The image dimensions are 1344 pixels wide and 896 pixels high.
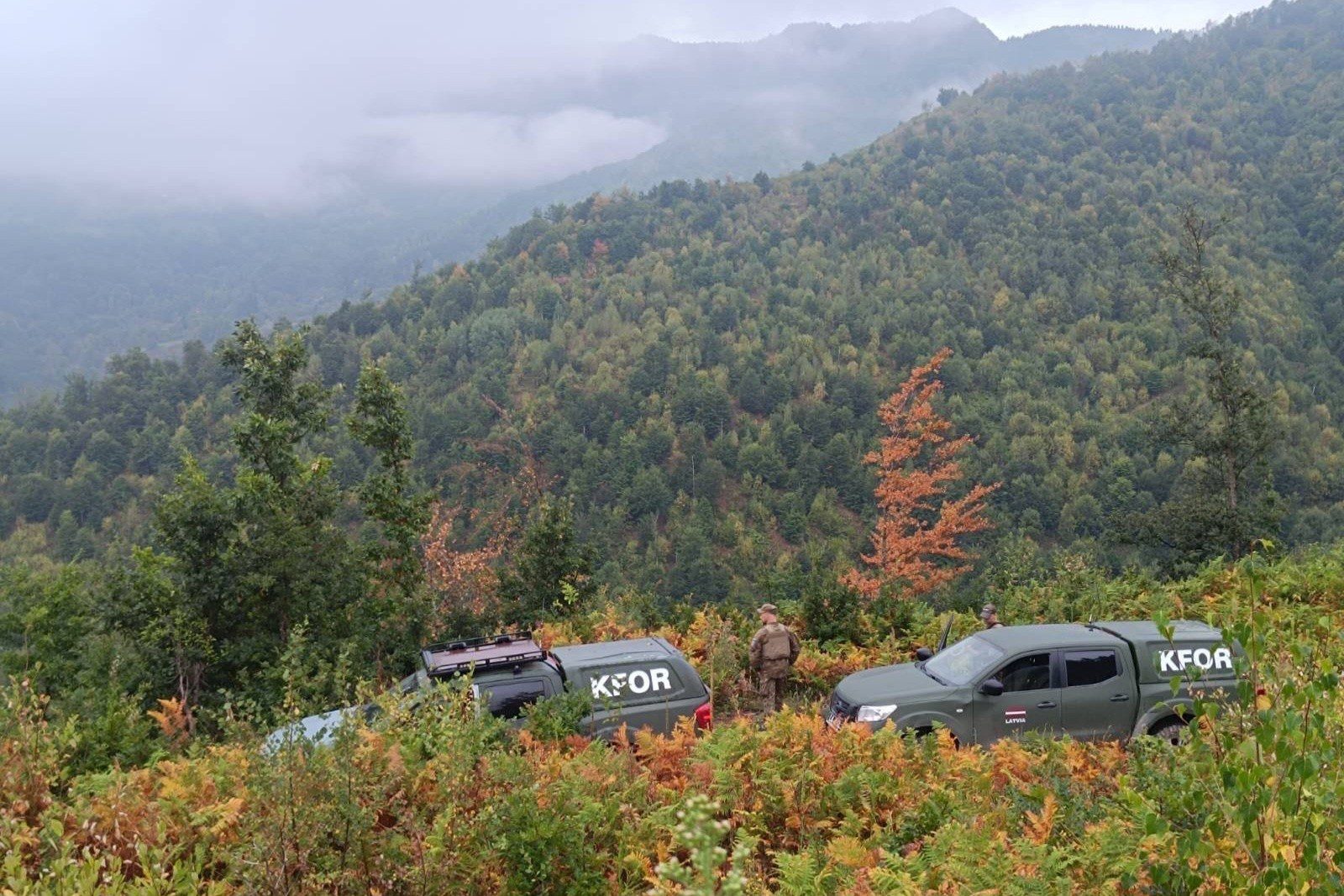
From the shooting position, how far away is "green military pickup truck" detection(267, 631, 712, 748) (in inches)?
361

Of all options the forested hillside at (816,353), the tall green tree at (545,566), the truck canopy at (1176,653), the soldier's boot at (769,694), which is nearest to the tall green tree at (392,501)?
the tall green tree at (545,566)

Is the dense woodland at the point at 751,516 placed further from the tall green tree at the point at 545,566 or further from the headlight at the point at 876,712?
the headlight at the point at 876,712

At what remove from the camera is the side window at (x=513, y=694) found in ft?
30.3

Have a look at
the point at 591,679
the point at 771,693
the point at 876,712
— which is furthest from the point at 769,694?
the point at 591,679

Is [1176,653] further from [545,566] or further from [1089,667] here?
[545,566]

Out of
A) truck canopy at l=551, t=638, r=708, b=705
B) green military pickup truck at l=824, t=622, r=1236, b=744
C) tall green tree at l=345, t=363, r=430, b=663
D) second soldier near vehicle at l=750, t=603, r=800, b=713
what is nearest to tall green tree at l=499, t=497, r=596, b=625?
tall green tree at l=345, t=363, r=430, b=663

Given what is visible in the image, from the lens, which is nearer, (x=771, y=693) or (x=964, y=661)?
(x=964, y=661)

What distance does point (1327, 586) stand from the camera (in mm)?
13617

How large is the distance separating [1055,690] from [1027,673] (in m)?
0.35

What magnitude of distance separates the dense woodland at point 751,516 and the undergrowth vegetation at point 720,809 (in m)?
0.04

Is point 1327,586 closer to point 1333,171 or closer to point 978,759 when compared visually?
point 978,759

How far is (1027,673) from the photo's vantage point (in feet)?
31.4

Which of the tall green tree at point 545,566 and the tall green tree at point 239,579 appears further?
the tall green tree at point 545,566

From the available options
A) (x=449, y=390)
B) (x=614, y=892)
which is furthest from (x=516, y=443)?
(x=614, y=892)
